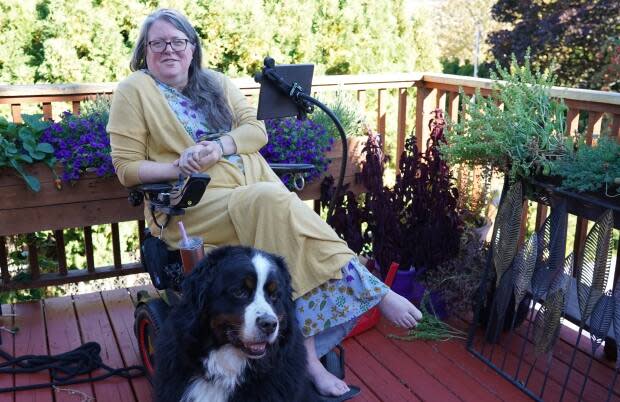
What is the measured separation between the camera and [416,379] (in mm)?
2424

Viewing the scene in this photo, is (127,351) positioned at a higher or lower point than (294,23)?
lower

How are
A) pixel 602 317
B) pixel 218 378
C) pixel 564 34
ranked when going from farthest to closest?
pixel 564 34 < pixel 602 317 < pixel 218 378

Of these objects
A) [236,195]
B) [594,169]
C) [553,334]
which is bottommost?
[553,334]

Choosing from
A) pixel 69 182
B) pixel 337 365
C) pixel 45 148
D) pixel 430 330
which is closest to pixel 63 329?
pixel 69 182

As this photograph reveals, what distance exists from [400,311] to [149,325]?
2.99 ft

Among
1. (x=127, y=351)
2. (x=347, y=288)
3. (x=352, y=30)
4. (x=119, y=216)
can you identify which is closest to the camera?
(x=347, y=288)

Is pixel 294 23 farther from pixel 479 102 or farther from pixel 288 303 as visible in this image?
pixel 288 303

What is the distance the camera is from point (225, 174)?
2277 mm

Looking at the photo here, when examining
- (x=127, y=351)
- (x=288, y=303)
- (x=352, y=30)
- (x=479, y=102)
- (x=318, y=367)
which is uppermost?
(x=352, y=30)

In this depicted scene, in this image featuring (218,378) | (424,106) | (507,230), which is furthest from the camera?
(424,106)

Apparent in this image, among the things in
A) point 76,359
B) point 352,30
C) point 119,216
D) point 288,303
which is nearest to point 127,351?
point 76,359

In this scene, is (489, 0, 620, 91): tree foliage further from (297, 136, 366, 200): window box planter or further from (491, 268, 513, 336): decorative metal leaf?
(491, 268, 513, 336): decorative metal leaf

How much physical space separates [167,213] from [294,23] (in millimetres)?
4426

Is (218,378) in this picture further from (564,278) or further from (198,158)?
(564,278)
